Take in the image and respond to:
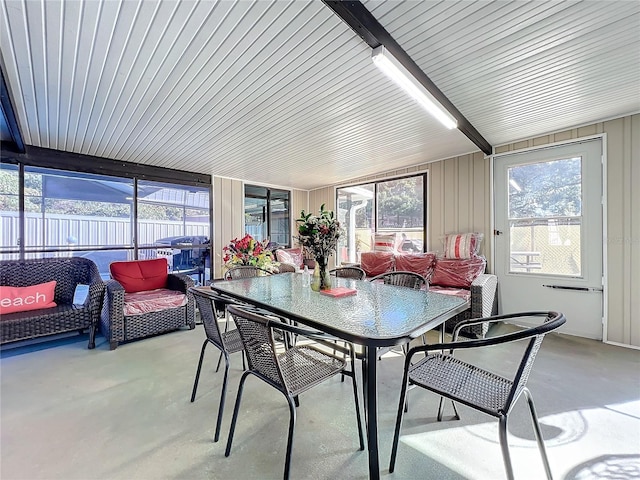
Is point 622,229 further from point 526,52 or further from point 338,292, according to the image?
point 338,292

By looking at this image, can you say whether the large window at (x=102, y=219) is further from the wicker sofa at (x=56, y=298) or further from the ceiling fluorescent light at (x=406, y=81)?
the ceiling fluorescent light at (x=406, y=81)

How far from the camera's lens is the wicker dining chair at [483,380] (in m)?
1.19

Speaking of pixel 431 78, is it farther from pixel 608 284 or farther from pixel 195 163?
pixel 195 163

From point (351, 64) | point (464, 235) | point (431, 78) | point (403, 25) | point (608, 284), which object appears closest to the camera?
point (403, 25)

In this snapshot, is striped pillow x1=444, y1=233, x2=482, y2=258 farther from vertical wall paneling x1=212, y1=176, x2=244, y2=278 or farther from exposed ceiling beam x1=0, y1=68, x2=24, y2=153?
exposed ceiling beam x1=0, y1=68, x2=24, y2=153

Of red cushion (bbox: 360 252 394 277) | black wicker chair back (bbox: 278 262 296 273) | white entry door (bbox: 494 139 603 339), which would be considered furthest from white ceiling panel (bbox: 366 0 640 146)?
black wicker chair back (bbox: 278 262 296 273)

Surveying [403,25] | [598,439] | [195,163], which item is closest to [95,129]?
[195,163]

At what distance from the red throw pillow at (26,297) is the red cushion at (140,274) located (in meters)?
0.65

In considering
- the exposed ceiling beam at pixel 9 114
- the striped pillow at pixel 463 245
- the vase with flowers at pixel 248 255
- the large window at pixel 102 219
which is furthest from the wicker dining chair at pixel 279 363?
the large window at pixel 102 219

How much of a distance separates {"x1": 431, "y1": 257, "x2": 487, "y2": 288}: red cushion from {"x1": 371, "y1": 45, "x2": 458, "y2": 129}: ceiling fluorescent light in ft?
6.40

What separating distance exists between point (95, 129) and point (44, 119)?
0.43 meters

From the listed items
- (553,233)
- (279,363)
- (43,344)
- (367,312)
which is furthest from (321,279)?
(43,344)

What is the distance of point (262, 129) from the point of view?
3312mm

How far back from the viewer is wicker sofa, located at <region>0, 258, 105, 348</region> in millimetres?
2861
